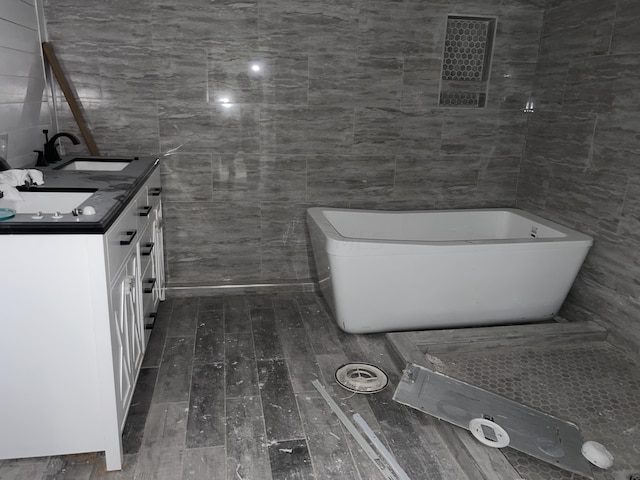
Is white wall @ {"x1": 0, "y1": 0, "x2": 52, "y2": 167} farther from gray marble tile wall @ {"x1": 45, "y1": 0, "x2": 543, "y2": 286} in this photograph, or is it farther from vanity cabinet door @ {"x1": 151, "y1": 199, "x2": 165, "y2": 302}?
vanity cabinet door @ {"x1": 151, "y1": 199, "x2": 165, "y2": 302}

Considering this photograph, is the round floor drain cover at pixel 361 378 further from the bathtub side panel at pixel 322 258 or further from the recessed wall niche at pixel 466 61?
Answer: the recessed wall niche at pixel 466 61

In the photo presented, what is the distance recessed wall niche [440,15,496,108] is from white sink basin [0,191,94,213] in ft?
7.85

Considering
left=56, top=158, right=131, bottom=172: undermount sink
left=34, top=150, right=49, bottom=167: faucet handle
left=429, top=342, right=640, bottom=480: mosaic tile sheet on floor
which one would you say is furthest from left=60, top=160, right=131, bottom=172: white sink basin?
left=429, top=342, right=640, bottom=480: mosaic tile sheet on floor

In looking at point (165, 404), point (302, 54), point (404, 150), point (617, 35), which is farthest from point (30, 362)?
point (617, 35)

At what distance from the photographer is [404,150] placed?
3.39 meters

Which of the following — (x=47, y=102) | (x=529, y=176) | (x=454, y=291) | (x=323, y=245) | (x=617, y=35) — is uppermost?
(x=617, y=35)

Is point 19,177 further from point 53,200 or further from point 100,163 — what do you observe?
point 100,163

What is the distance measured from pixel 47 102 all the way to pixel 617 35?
126 inches

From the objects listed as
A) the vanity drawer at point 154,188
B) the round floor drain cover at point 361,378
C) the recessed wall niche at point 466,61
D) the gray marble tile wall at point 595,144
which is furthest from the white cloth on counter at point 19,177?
the gray marble tile wall at point 595,144

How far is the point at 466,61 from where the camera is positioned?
3342 mm

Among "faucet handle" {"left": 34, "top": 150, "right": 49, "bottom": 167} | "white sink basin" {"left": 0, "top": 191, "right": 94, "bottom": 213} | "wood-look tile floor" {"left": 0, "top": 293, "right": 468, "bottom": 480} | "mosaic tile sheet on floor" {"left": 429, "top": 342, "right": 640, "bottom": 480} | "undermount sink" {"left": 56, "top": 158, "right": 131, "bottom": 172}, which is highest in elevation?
"faucet handle" {"left": 34, "top": 150, "right": 49, "bottom": 167}

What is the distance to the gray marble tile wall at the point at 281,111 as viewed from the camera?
2965 millimetres

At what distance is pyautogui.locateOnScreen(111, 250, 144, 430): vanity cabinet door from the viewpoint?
5.57ft

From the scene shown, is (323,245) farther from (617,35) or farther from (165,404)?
(617,35)
